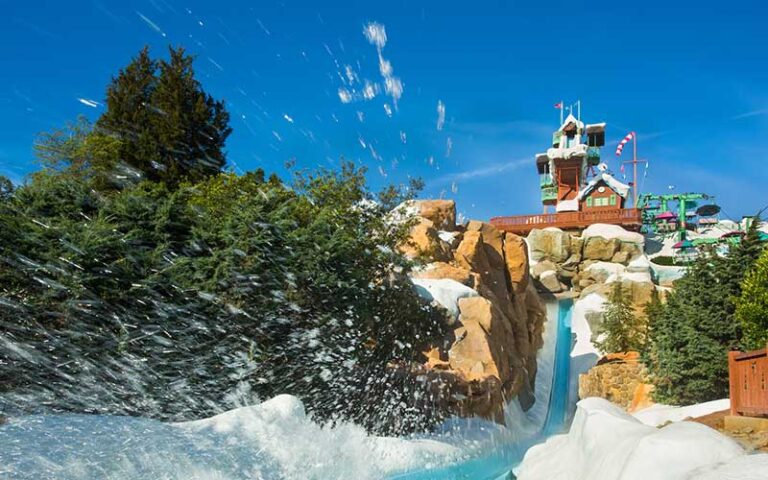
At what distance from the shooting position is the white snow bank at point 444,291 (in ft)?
57.3

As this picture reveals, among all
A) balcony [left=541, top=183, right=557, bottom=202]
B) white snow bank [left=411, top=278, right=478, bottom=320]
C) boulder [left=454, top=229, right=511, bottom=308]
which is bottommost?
white snow bank [left=411, top=278, right=478, bottom=320]

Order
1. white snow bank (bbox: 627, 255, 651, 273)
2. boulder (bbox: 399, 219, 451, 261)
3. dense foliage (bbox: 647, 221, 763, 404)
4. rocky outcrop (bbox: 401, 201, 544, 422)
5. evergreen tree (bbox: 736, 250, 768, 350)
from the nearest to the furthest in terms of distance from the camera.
Answer: evergreen tree (bbox: 736, 250, 768, 350)
dense foliage (bbox: 647, 221, 763, 404)
rocky outcrop (bbox: 401, 201, 544, 422)
boulder (bbox: 399, 219, 451, 261)
white snow bank (bbox: 627, 255, 651, 273)

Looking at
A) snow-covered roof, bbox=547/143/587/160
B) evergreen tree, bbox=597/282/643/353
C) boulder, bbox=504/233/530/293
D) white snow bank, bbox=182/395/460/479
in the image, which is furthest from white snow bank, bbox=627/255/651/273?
white snow bank, bbox=182/395/460/479

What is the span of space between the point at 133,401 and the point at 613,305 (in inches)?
985

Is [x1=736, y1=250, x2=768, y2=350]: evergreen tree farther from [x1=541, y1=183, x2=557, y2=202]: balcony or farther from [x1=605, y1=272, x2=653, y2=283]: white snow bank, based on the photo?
[x1=541, y1=183, x2=557, y2=202]: balcony

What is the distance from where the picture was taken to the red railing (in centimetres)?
3822

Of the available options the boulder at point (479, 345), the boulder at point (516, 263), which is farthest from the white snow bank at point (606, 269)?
the boulder at point (479, 345)

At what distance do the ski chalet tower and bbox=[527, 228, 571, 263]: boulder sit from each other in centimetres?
162

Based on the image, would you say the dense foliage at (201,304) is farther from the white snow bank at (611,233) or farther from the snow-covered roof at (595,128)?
the snow-covered roof at (595,128)

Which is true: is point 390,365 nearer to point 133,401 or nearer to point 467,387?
point 467,387

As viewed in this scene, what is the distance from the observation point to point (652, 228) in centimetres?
4638

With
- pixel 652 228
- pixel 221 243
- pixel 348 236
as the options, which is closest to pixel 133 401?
pixel 221 243

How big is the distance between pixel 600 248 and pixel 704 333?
22.6 metres

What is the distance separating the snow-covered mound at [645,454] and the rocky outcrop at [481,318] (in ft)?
27.2
